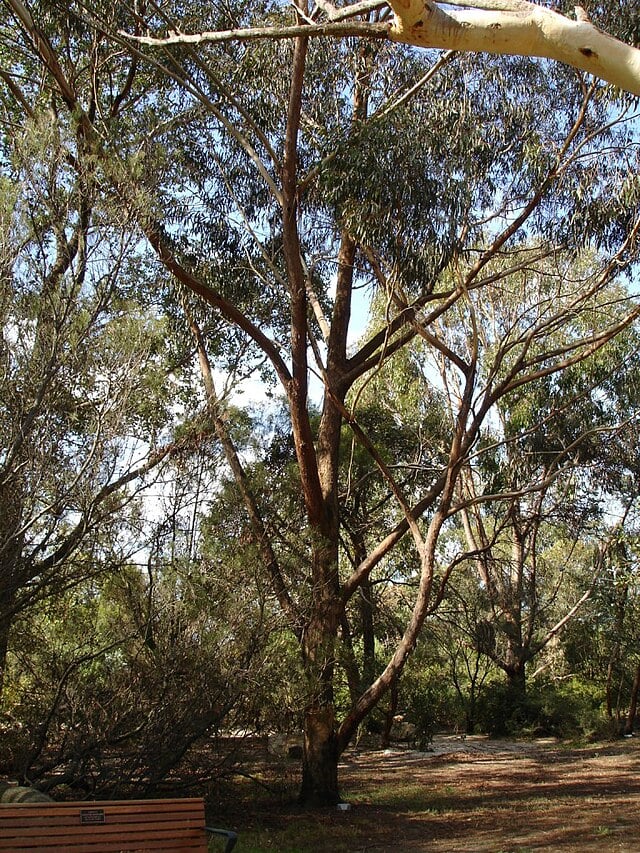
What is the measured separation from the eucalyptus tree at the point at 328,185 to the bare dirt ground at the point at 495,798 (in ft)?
3.87

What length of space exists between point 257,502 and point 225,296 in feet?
8.80

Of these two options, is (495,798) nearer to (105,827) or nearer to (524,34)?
(105,827)

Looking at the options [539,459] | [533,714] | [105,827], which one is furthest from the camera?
[533,714]

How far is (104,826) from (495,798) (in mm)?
6584

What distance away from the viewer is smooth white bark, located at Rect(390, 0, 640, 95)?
374 cm

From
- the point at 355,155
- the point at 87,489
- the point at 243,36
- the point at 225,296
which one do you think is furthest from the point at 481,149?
the point at 87,489

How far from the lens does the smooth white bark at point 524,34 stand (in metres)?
3.74

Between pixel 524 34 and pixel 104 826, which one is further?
pixel 104 826

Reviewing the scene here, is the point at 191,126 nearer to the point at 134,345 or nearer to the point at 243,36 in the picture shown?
the point at 134,345

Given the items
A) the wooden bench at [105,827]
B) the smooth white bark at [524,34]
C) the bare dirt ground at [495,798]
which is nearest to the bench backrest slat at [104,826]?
the wooden bench at [105,827]

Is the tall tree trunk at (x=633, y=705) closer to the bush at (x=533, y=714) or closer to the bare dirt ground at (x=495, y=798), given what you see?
the bush at (x=533, y=714)

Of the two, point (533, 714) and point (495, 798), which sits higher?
point (533, 714)

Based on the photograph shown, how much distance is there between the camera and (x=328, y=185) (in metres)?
8.65

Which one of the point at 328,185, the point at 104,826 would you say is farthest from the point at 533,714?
the point at 104,826
